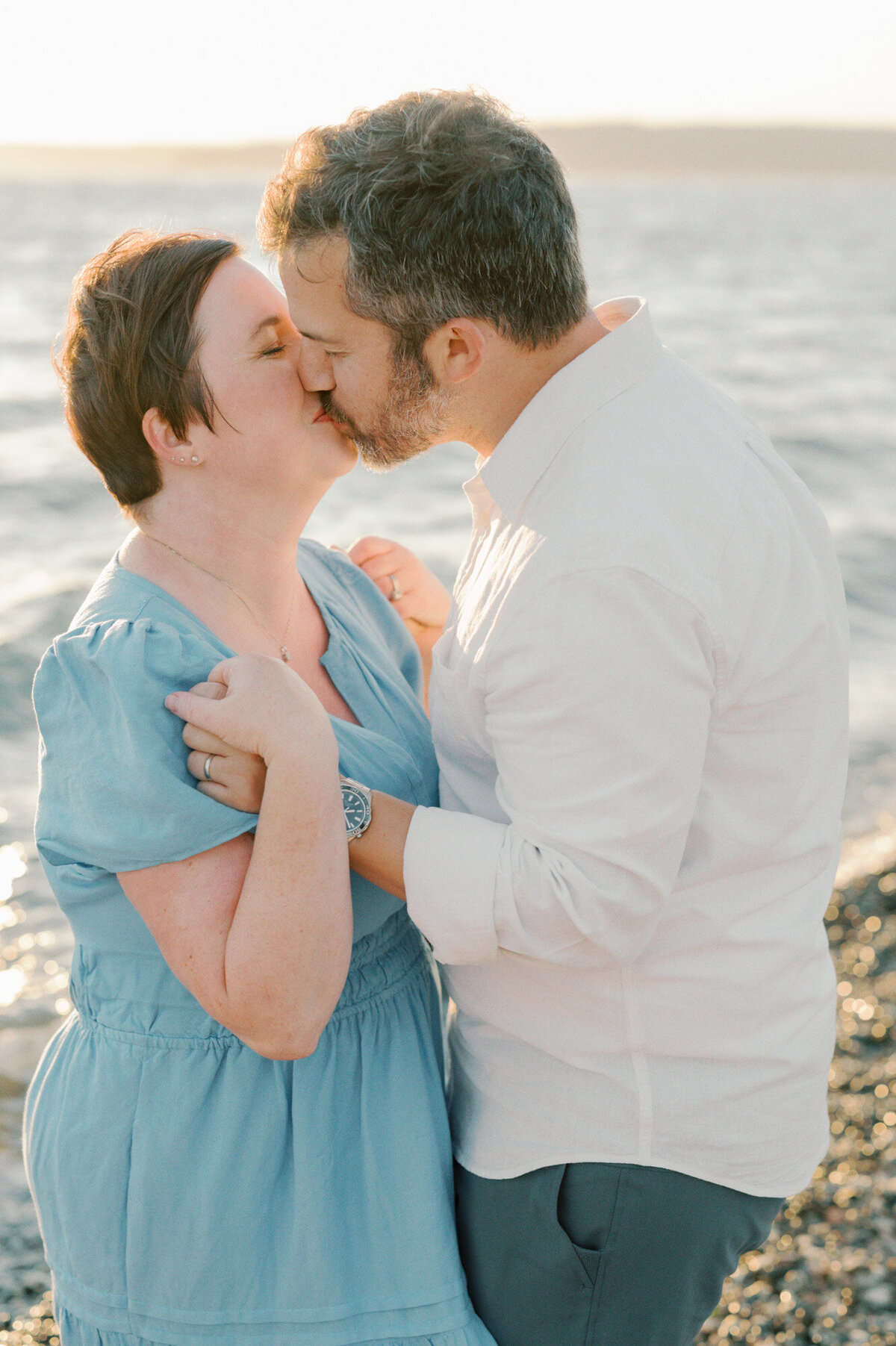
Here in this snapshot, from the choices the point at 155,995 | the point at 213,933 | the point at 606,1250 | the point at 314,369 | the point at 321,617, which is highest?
the point at 314,369

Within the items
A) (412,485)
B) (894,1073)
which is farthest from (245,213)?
(894,1073)

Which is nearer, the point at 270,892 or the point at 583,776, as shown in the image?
the point at 583,776

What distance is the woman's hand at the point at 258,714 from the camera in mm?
1822

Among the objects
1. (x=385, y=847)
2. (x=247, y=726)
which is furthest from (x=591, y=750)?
(x=247, y=726)

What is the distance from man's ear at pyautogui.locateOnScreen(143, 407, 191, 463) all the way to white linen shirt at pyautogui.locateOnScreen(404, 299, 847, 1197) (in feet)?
1.82

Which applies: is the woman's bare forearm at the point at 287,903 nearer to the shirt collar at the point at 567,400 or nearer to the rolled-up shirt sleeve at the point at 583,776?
the rolled-up shirt sleeve at the point at 583,776

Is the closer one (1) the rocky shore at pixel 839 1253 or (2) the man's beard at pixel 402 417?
(2) the man's beard at pixel 402 417

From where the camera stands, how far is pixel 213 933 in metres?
1.85

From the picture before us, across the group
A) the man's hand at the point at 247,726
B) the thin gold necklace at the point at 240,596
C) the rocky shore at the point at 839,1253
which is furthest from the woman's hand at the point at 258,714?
the rocky shore at the point at 839,1253

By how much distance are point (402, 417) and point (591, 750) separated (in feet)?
2.69

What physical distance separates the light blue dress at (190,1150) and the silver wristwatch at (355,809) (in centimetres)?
25

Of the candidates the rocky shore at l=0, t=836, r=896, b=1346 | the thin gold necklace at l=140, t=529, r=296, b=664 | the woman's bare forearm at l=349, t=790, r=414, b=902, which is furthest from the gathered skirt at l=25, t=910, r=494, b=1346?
the rocky shore at l=0, t=836, r=896, b=1346

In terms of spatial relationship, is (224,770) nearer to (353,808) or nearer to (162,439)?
(353,808)

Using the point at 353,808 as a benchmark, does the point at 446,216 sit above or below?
above
